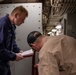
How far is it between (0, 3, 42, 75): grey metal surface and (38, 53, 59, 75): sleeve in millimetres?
1127

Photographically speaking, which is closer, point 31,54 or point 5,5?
point 31,54

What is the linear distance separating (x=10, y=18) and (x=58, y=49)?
0.92 metres

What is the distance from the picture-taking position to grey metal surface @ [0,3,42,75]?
291 cm

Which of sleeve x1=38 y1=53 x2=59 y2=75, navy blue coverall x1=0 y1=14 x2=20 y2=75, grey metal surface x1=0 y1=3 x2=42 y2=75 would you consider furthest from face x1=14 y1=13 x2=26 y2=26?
sleeve x1=38 y1=53 x2=59 y2=75

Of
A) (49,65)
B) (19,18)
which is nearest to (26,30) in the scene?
(19,18)

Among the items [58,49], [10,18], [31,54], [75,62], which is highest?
[10,18]

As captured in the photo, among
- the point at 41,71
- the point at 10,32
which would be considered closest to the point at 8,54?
the point at 10,32

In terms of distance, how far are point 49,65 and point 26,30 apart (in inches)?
48.9

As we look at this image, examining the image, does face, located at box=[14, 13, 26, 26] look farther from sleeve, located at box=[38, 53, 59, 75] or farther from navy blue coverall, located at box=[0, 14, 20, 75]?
sleeve, located at box=[38, 53, 59, 75]

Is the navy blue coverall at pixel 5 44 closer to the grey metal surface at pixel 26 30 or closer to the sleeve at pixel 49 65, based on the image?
the grey metal surface at pixel 26 30

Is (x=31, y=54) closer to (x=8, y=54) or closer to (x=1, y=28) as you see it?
(x=8, y=54)

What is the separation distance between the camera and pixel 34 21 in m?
2.93

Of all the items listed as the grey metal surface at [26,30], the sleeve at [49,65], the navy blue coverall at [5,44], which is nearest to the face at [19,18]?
the navy blue coverall at [5,44]

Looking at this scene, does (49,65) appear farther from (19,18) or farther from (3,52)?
(19,18)
